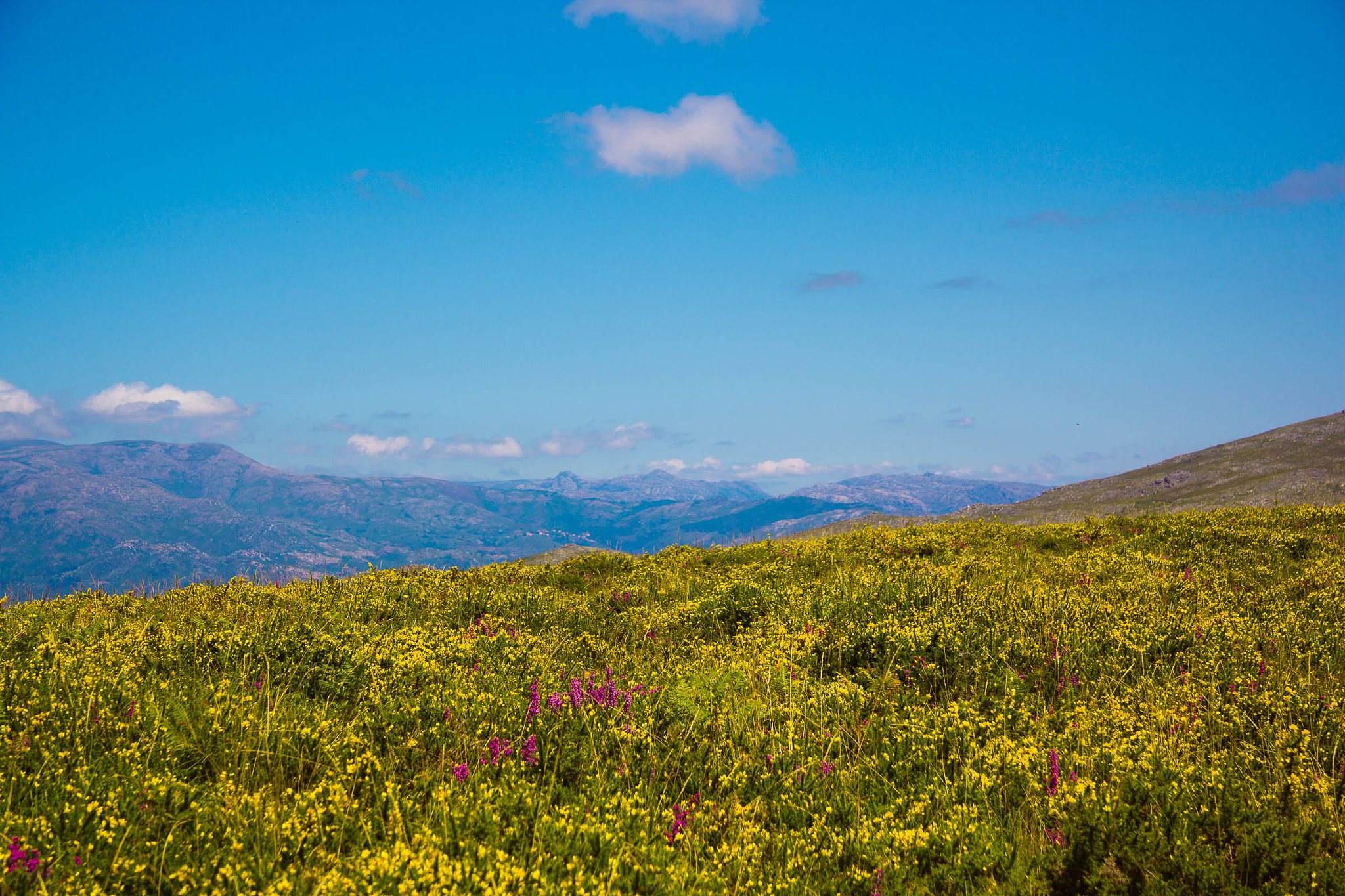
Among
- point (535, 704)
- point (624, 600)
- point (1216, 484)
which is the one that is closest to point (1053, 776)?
point (535, 704)

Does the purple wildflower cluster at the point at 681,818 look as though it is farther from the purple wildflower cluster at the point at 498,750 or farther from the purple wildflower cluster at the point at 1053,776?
the purple wildflower cluster at the point at 1053,776

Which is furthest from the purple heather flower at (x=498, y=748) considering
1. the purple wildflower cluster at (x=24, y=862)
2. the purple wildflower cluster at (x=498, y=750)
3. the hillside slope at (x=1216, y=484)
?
the hillside slope at (x=1216, y=484)

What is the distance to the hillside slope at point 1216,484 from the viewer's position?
97.9ft

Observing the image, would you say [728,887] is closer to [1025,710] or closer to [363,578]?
[1025,710]

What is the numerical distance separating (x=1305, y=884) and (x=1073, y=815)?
977 millimetres

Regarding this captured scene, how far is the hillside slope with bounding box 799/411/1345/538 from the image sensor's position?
2984 centimetres

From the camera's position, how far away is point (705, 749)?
4.62m

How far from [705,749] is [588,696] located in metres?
1.06

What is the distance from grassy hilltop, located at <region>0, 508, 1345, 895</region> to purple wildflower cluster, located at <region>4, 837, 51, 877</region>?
0.06 ft

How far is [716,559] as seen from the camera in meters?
13.8

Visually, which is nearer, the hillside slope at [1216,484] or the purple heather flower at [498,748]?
the purple heather flower at [498,748]

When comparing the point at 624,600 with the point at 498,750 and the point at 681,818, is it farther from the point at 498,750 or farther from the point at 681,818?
the point at 681,818

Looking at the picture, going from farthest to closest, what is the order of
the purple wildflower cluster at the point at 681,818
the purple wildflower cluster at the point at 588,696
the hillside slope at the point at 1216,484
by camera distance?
the hillside slope at the point at 1216,484
the purple wildflower cluster at the point at 588,696
the purple wildflower cluster at the point at 681,818

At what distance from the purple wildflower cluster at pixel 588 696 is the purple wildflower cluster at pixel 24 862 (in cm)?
260
